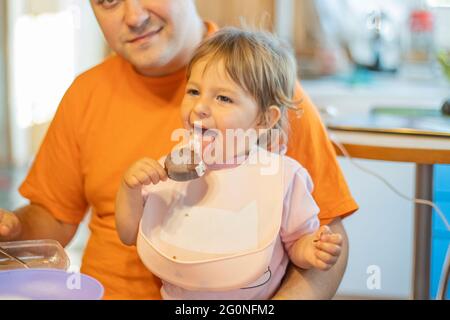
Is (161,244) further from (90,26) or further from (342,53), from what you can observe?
(90,26)

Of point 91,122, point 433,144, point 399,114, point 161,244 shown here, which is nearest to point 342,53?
point 399,114

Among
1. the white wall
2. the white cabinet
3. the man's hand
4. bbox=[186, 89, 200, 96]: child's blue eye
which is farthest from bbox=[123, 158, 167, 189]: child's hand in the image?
the white wall

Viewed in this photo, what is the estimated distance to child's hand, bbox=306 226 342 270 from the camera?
99cm

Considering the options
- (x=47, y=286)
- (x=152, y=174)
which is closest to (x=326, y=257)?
(x=152, y=174)

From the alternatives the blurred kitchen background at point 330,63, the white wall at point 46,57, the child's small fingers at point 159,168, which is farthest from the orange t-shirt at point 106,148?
the white wall at point 46,57

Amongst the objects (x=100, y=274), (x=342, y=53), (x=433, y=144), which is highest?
(x=433, y=144)

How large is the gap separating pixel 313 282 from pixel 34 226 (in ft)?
1.49

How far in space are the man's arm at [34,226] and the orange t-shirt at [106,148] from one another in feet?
0.04

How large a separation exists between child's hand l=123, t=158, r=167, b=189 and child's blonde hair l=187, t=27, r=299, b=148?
163 millimetres

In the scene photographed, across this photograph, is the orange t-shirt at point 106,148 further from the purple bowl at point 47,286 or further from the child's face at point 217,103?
the purple bowl at point 47,286

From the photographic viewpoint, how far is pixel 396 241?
165 centimetres

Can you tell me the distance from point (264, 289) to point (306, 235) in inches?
3.8

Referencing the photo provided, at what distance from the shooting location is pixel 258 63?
3.54ft
